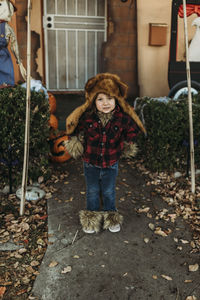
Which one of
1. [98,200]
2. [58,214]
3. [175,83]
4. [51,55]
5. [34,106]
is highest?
[51,55]

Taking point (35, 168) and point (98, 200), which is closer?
point (98, 200)

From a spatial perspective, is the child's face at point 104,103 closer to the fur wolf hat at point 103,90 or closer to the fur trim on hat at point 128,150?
the fur wolf hat at point 103,90

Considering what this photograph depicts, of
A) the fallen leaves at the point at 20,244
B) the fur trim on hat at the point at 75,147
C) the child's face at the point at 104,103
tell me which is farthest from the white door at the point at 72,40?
the child's face at the point at 104,103

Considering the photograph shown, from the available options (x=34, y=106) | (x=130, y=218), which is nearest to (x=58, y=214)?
(x=130, y=218)

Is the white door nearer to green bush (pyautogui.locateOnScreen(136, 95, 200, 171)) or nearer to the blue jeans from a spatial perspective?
green bush (pyautogui.locateOnScreen(136, 95, 200, 171))

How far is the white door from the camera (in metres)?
7.23

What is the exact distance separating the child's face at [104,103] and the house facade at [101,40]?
4.39m

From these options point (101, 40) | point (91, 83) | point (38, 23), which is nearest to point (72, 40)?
point (101, 40)

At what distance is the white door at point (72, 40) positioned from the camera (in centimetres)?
723

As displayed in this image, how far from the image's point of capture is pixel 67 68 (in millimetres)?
7598

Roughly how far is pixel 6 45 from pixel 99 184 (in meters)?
2.53

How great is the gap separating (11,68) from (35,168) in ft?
4.99

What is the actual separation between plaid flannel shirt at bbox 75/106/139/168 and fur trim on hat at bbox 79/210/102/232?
0.58 meters

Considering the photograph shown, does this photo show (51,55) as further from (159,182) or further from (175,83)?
(159,182)
